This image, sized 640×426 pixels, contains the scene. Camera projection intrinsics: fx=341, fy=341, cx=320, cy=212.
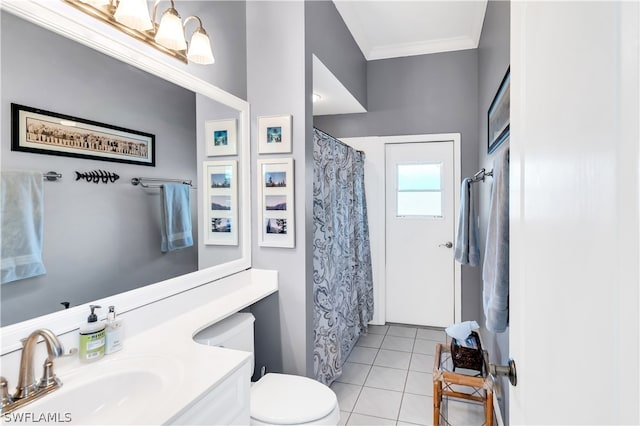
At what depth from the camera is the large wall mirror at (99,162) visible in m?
1.01

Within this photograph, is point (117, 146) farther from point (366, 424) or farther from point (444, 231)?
point (444, 231)

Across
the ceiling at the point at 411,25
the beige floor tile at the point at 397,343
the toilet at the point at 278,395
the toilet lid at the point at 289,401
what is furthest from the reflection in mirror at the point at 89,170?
the beige floor tile at the point at 397,343

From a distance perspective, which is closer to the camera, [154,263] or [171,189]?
[154,263]

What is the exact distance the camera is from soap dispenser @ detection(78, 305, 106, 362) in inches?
43.4

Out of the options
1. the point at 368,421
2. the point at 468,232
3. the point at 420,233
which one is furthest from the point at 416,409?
the point at 420,233

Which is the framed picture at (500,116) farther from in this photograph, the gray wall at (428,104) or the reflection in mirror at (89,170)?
the reflection in mirror at (89,170)

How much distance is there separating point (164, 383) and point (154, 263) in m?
0.57

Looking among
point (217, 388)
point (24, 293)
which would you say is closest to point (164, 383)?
point (217, 388)

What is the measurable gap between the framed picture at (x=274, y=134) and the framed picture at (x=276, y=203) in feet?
0.22

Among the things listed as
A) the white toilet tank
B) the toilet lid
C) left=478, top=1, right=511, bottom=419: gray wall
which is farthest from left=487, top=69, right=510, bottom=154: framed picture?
the white toilet tank

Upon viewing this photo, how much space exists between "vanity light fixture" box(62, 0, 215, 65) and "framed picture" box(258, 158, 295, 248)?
680 mm

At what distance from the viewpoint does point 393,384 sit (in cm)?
250

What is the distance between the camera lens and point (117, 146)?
1289 mm

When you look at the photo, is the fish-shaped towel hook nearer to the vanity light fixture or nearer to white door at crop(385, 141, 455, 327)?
the vanity light fixture
